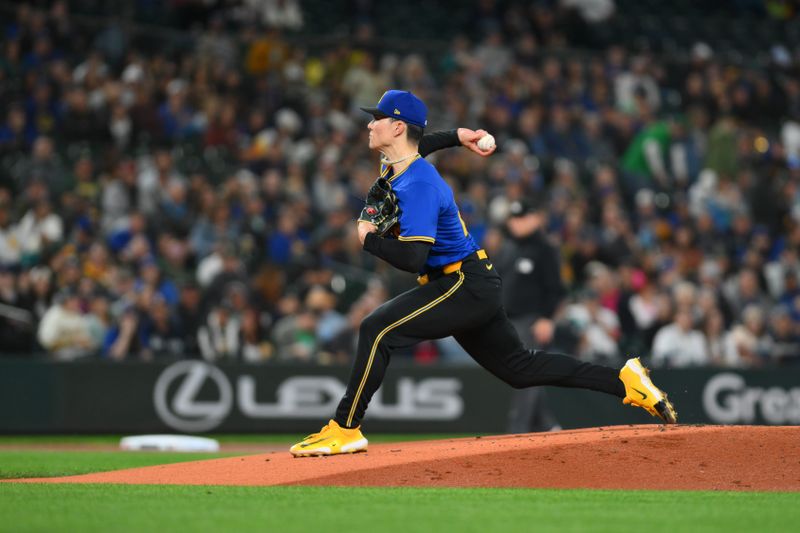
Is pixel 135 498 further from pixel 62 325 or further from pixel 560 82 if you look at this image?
pixel 560 82

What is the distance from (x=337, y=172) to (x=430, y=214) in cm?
1032

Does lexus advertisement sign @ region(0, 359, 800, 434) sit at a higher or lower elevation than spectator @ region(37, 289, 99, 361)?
lower

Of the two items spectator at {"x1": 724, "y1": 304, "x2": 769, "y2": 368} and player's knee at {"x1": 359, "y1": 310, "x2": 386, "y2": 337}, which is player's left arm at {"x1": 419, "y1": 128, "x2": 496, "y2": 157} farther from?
spectator at {"x1": 724, "y1": 304, "x2": 769, "y2": 368}

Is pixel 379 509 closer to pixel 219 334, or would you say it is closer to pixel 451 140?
pixel 451 140

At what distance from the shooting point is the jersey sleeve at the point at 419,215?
25.3 feet

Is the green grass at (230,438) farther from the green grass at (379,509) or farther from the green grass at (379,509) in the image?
the green grass at (379,509)

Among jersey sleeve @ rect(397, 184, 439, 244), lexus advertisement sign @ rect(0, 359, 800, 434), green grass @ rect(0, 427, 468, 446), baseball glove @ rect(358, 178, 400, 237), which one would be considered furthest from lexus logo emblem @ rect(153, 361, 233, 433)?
jersey sleeve @ rect(397, 184, 439, 244)

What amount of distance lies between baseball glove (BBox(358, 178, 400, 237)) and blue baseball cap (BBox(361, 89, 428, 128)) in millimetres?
468

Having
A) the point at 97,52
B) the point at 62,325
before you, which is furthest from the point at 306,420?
the point at 97,52

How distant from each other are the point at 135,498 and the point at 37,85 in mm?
11825

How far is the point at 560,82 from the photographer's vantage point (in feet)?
69.5

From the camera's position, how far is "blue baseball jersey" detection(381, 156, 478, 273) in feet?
25.4

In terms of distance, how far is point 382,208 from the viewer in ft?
25.7

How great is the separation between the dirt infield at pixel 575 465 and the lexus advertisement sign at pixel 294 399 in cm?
658
